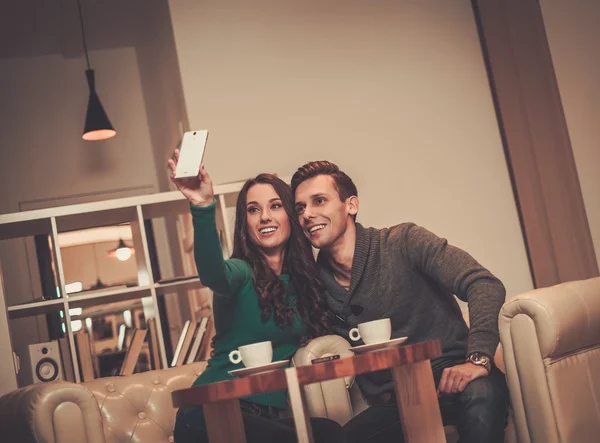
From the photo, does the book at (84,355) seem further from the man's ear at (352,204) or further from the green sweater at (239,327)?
the man's ear at (352,204)

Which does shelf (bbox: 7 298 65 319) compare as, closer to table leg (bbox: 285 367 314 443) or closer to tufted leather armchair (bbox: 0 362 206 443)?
tufted leather armchair (bbox: 0 362 206 443)

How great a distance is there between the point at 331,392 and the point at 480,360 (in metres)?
0.63

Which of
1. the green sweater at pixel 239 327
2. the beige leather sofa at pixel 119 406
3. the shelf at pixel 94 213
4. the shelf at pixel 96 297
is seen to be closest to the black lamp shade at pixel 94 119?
the shelf at pixel 94 213

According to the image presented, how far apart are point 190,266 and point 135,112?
4.52 ft

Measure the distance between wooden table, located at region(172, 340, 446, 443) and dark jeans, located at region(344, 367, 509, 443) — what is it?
22 centimetres

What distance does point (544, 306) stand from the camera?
223cm

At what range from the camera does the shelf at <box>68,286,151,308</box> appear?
3.70m

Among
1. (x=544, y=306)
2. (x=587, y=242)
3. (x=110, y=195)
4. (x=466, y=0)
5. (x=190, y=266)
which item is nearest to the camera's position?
(x=544, y=306)

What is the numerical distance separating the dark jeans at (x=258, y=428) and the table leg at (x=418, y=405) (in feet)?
1.17

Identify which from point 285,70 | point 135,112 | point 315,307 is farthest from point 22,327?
point 315,307

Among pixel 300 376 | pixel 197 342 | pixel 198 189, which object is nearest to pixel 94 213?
pixel 197 342

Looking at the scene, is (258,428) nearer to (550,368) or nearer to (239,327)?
(239,327)

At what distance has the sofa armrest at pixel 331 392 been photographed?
107 inches

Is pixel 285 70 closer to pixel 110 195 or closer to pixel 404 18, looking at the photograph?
pixel 404 18
